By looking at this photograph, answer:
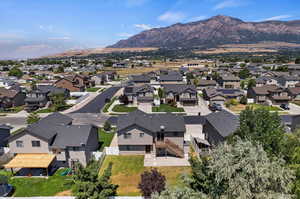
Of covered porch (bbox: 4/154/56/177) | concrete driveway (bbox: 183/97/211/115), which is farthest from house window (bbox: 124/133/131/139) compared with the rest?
concrete driveway (bbox: 183/97/211/115)

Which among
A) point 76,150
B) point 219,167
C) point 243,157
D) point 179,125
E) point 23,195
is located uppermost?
point 243,157

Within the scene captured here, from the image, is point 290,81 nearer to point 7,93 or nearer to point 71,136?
point 71,136

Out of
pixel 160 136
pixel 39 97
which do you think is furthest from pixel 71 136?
pixel 39 97

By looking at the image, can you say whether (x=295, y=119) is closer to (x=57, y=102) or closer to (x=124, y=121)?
(x=124, y=121)

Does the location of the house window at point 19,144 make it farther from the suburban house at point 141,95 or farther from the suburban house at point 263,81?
the suburban house at point 263,81

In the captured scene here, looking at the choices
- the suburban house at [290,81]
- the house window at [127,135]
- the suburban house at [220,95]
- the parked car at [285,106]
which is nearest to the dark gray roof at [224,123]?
the house window at [127,135]

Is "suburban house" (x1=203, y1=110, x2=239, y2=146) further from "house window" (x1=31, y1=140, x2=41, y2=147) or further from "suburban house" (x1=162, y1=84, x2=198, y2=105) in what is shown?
"house window" (x1=31, y1=140, x2=41, y2=147)

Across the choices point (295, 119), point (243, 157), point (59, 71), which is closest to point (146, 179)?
point (243, 157)
